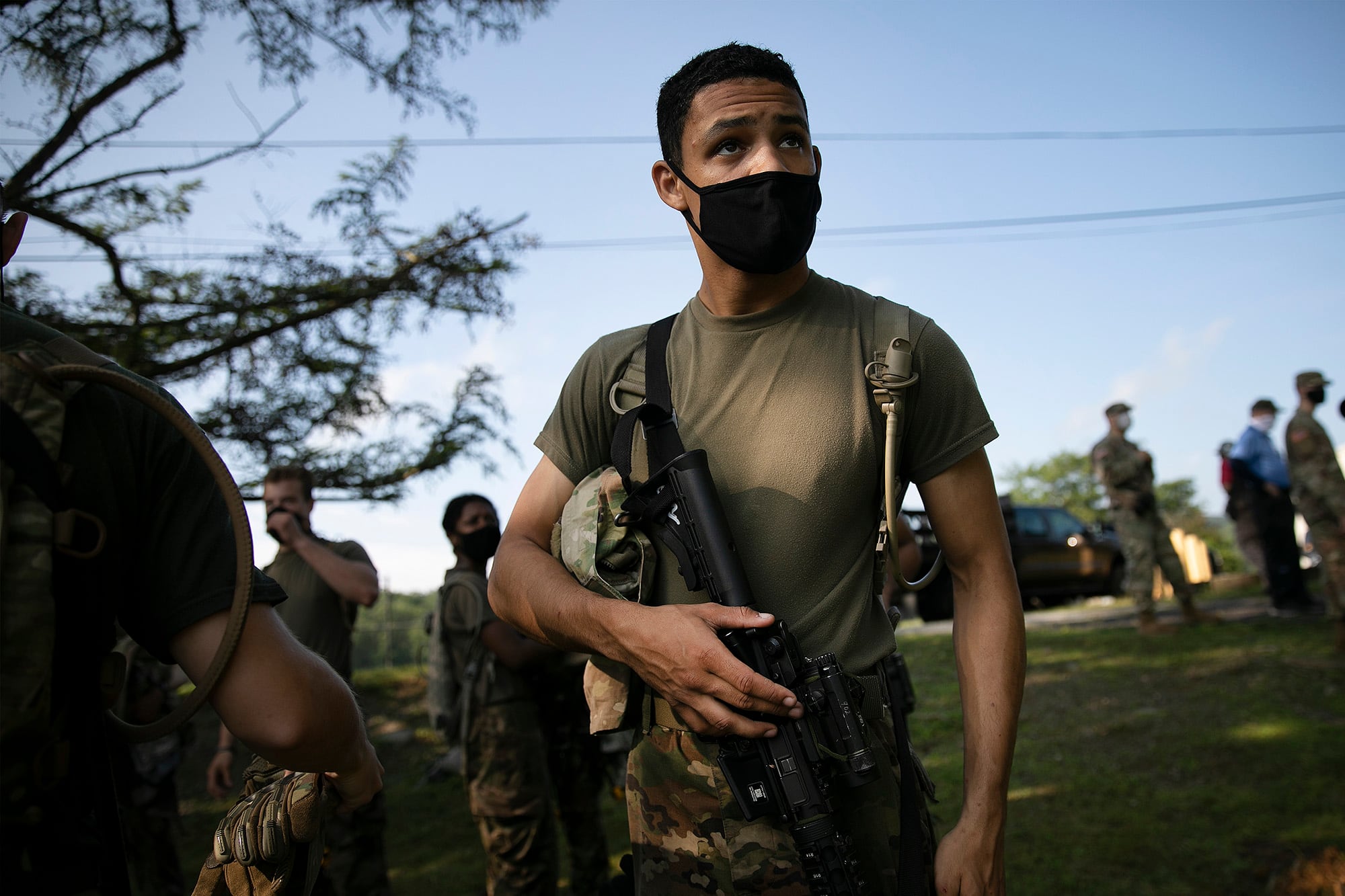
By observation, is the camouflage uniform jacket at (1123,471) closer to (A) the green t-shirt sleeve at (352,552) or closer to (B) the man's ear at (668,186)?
(A) the green t-shirt sleeve at (352,552)

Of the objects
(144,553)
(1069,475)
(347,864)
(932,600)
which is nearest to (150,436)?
(144,553)

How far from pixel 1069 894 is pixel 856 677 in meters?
3.26

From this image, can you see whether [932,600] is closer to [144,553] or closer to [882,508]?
[882,508]

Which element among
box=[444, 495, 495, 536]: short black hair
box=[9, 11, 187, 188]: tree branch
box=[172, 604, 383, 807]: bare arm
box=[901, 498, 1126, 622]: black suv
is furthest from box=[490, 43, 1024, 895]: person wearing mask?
box=[901, 498, 1126, 622]: black suv

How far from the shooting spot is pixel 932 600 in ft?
38.7

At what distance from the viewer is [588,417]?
2.10 metres

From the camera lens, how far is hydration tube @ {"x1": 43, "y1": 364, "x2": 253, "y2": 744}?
1.36m

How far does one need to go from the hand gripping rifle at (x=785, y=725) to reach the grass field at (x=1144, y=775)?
210 cm

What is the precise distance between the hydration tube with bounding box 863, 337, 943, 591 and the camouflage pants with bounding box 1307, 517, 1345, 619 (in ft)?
22.8

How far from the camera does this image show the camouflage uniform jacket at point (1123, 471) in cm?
921

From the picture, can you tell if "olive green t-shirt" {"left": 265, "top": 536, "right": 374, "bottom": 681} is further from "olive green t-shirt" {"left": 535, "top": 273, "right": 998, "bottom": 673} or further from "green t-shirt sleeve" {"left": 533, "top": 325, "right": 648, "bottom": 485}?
"olive green t-shirt" {"left": 535, "top": 273, "right": 998, "bottom": 673}

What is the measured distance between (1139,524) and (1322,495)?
2028mm

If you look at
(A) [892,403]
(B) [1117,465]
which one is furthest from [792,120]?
(B) [1117,465]

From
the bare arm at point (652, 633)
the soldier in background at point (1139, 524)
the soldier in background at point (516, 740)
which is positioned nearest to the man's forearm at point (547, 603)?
the bare arm at point (652, 633)
